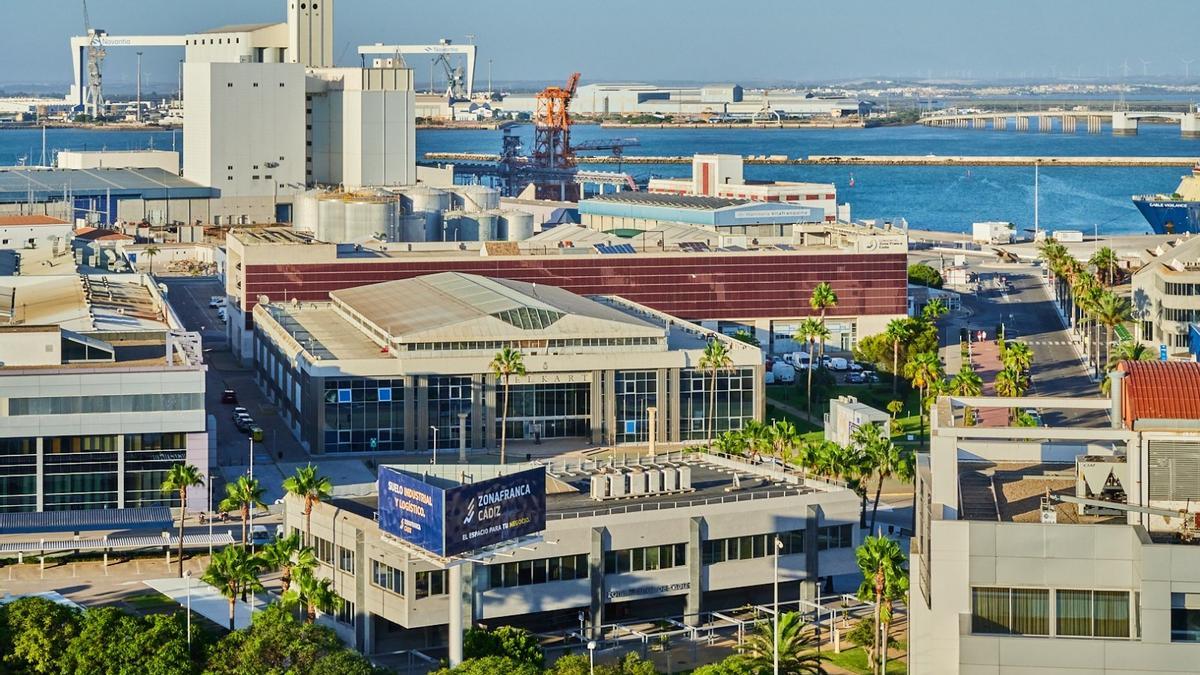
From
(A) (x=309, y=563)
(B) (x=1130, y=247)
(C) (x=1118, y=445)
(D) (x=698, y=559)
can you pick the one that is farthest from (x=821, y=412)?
(B) (x=1130, y=247)

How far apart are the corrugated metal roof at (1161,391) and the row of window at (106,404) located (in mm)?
39489

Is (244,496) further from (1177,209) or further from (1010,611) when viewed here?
(1177,209)

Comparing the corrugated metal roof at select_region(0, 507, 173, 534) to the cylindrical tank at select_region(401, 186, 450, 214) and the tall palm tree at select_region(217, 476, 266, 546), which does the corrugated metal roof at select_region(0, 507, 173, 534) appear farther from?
the cylindrical tank at select_region(401, 186, 450, 214)

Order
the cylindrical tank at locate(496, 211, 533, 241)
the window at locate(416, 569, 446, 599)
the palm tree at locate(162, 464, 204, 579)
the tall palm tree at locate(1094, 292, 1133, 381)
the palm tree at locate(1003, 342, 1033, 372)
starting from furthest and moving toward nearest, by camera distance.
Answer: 1. the cylindrical tank at locate(496, 211, 533, 241)
2. the tall palm tree at locate(1094, 292, 1133, 381)
3. the palm tree at locate(1003, 342, 1033, 372)
4. the palm tree at locate(162, 464, 204, 579)
5. the window at locate(416, 569, 446, 599)

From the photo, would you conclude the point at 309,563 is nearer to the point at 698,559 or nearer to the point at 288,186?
the point at 698,559

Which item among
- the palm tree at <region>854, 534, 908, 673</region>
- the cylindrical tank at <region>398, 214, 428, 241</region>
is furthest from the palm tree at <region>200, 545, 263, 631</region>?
the cylindrical tank at <region>398, 214, 428, 241</region>

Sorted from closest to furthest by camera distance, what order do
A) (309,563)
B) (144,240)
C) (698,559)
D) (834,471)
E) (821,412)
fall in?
(309,563)
(698,559)
(834,471)
(821,412)
(144,240)

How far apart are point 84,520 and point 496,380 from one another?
2013 centimetres

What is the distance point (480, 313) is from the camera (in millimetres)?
86812

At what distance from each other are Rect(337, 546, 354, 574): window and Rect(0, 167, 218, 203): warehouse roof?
343 feet

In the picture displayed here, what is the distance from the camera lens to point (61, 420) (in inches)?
2746

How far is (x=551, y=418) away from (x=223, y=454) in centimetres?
1270

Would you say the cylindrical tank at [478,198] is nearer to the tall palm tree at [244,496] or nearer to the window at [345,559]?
the tall palm tree at [244,496]

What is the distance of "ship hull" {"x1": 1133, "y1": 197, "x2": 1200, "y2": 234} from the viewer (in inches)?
7151
